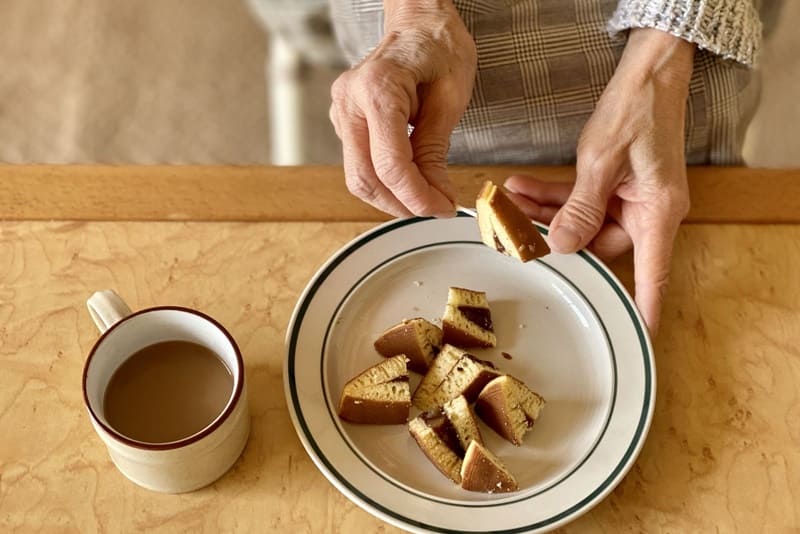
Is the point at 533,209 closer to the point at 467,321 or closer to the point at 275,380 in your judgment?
the point at 467,321

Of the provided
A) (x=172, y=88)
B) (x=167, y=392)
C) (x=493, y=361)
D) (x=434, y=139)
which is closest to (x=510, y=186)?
(x=434, y=139)

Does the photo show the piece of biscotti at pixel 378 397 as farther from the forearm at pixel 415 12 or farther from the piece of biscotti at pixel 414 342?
the forearm at pixel 415 12

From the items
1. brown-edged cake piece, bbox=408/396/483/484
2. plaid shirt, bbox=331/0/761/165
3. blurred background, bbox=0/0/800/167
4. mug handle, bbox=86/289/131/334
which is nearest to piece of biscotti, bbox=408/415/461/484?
brown-edged cake piece, bbox=408/396/483/484

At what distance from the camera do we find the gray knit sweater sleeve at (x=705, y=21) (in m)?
1.08

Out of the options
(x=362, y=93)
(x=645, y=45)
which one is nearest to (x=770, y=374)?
(x=645, y=45)

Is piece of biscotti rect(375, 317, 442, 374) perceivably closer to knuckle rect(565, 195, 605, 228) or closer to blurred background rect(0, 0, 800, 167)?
knuckle rect(565, 195, 605, 228)

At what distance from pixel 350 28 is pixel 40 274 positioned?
586mm

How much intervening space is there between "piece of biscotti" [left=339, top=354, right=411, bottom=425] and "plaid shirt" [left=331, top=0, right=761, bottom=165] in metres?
0.42

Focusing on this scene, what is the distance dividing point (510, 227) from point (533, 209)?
5.8 inches

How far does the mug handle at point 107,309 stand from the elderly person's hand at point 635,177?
0.50 meters

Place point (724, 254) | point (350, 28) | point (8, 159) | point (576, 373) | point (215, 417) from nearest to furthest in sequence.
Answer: point (215, 417), point (576, 373), point (724, 254), point (350, 28), point (8, 159)

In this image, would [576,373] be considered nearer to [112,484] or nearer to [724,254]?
[724,254]

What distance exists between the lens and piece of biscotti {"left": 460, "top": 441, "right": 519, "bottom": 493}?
842mm

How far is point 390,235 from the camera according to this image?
3.42 feet
